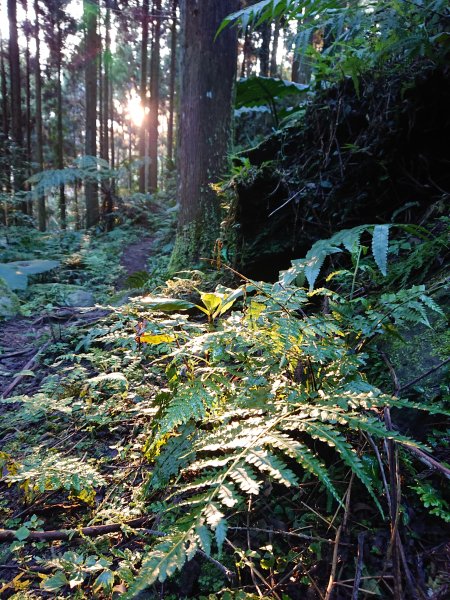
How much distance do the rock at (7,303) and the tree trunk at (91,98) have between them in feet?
26.4

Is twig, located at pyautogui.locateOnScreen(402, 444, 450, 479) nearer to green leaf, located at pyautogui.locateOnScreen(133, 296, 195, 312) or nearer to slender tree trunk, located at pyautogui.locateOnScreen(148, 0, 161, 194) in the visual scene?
green leaf, located at pyautogui.locateOnScreen(133, 296, 195, 312)

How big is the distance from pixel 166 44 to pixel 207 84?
20752 millimetres

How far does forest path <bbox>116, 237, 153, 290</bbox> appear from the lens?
6.72 metres

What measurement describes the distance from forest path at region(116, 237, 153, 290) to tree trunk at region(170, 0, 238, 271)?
2.28m

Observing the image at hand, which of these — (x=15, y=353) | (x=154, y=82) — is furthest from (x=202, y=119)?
(x=154, y=82)

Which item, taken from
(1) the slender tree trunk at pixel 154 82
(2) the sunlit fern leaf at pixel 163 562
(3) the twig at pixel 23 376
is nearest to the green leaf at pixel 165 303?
(2) the sunlit fern leaf at pixel 163 562

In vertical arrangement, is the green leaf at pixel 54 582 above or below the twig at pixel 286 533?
below

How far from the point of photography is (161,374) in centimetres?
240

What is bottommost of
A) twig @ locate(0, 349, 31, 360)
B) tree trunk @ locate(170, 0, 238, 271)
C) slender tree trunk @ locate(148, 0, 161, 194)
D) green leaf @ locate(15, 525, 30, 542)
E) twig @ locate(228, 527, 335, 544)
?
twig @ locate(0, 349, 31, 360)

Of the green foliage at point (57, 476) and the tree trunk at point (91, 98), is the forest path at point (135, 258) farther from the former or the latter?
the green foliage at point (57, 476)

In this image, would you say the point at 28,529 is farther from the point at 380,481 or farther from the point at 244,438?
the point at 380,481

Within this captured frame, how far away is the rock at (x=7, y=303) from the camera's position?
4374 millimetres

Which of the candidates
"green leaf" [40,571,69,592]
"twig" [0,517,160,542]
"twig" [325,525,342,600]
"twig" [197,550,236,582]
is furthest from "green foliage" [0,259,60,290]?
"twig" [325,525,342,600]

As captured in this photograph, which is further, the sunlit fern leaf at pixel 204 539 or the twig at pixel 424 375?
the twig at pixel 424 375
